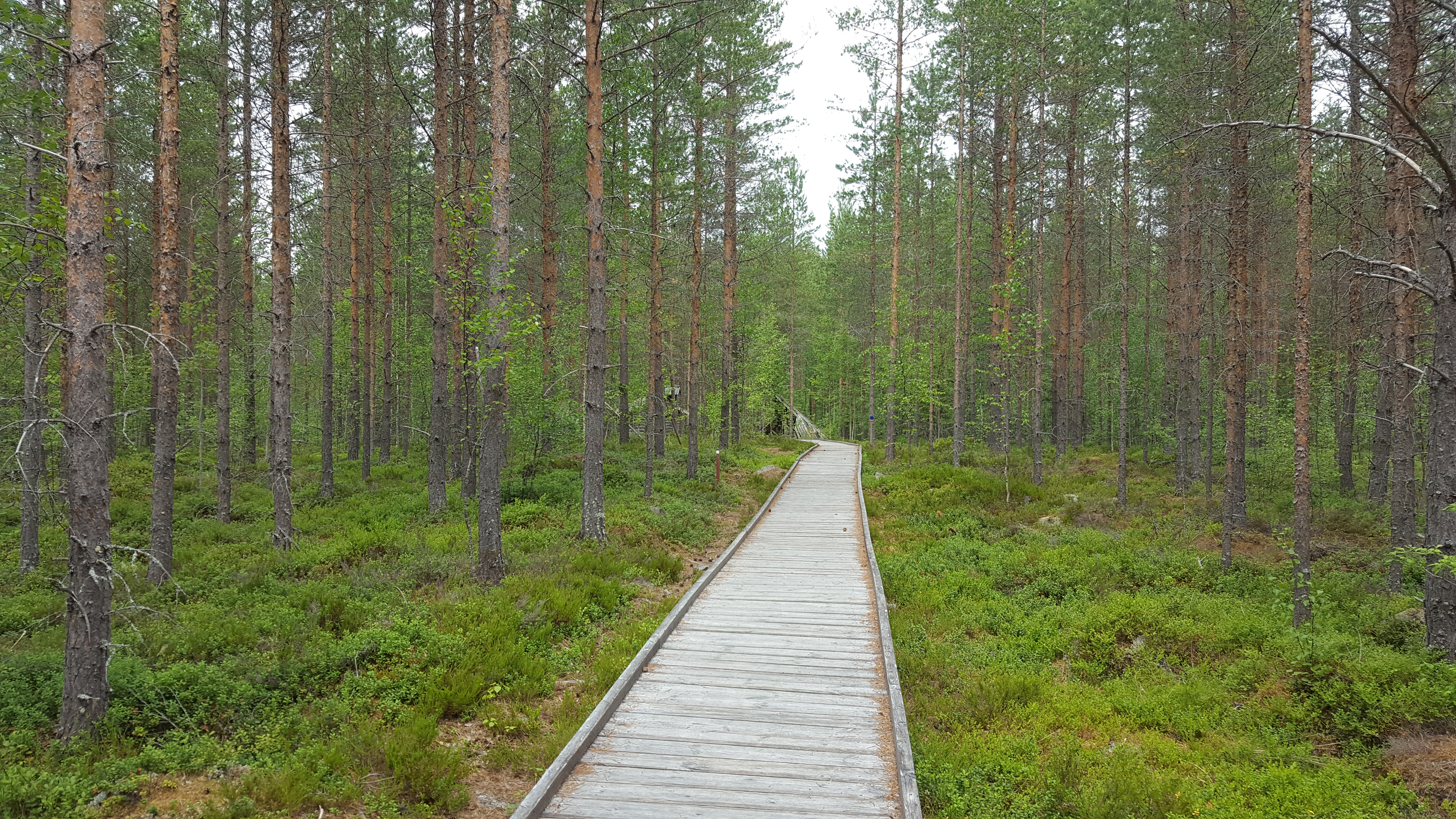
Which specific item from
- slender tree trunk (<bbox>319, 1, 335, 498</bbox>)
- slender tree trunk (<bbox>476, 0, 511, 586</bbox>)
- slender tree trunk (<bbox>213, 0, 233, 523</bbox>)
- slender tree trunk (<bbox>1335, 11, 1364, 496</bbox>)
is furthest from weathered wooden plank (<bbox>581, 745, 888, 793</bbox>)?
slender tree trunk (<bbox>319, 1, 335, 498</bbox>)

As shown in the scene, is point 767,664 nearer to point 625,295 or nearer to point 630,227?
point 630,227

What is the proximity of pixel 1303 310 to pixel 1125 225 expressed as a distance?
29.6ft

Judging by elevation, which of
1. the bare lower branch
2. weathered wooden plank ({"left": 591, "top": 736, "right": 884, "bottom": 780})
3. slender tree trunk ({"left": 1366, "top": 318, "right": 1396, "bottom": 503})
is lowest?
weathered wooden plank ({"left": 591, "top": 736, "right": 884, "bottom": 780})

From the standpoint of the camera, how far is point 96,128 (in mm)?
5027

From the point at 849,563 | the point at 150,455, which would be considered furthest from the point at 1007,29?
the point at 150,455

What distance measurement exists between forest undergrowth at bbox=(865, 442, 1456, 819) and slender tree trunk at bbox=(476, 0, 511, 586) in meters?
5.96

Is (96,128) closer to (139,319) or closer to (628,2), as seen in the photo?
(628,2)

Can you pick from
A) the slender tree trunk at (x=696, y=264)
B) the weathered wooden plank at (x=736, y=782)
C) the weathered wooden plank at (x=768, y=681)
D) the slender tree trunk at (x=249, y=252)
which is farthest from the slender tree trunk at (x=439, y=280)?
the weathered wooden plank at (x=736, y=782)

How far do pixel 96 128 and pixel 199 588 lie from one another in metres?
6.34

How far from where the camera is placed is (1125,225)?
16.7 meters

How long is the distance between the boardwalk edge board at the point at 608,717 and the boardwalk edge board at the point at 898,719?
0.01m

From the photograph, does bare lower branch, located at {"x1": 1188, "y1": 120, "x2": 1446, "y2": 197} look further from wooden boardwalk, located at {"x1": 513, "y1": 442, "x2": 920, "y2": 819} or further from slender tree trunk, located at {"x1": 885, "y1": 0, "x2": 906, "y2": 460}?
slender tree trunk, located at {"x1": 885, "y1": 0, "x2": 906, "y2": 460}

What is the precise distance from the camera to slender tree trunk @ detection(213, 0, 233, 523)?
1323 cm

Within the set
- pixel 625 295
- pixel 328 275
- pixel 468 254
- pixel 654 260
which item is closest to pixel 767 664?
pixel 468 254
